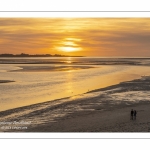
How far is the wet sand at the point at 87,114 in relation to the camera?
16812 mm

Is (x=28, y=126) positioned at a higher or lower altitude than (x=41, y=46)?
lower

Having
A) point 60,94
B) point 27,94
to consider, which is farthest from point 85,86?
point 27,94

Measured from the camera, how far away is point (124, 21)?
17.5 m

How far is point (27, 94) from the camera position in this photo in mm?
26453

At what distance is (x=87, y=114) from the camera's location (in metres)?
19.7

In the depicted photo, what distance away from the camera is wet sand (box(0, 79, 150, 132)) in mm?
Result: 16812

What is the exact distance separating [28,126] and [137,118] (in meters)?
6.89

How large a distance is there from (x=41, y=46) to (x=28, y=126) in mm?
7783
